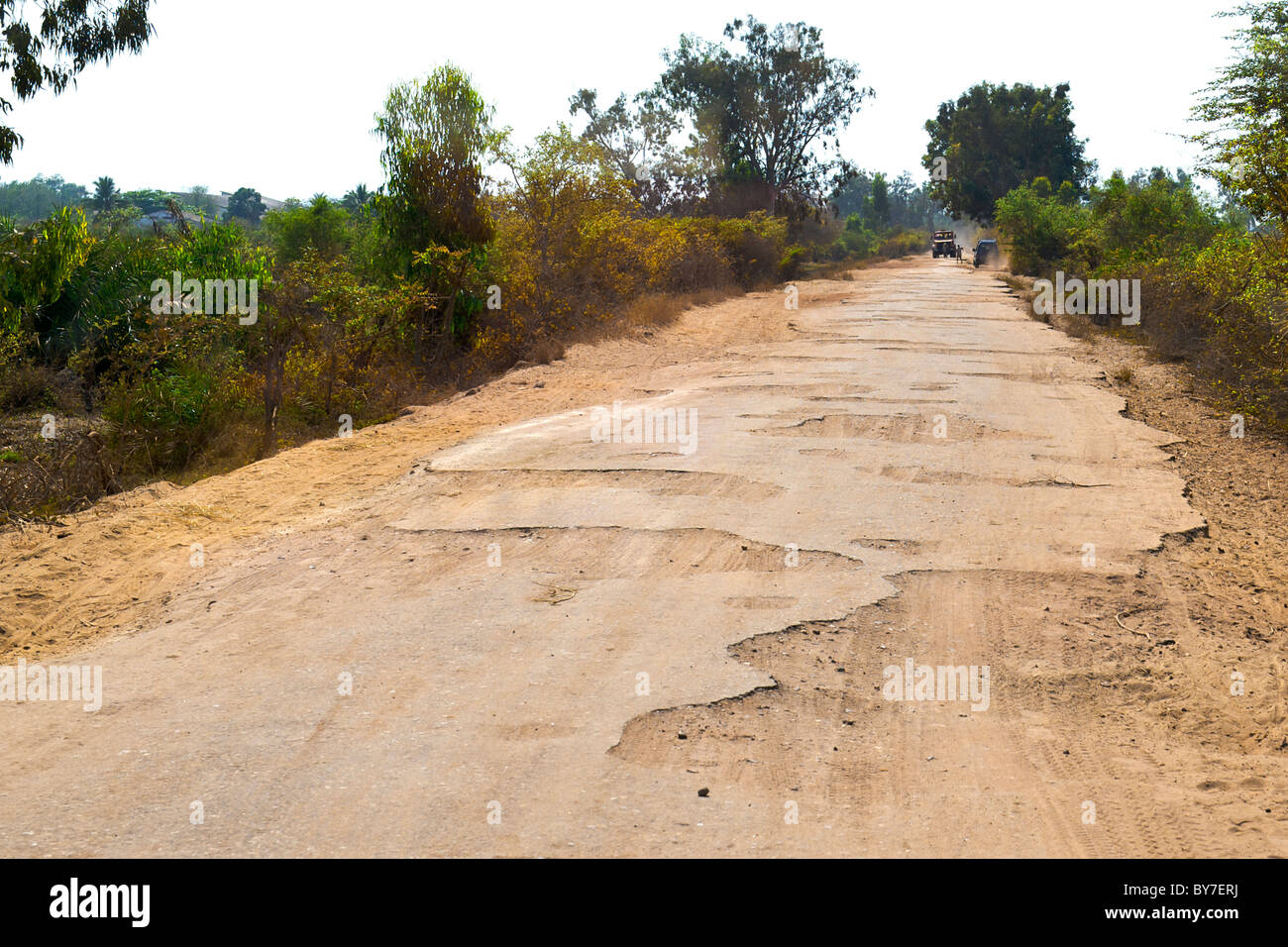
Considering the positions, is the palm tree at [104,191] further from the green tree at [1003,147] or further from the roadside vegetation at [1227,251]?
the roadside vegetation at [1227,251]

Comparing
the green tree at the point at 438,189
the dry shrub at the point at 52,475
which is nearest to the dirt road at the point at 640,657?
the dry shrub at the point at 52,475

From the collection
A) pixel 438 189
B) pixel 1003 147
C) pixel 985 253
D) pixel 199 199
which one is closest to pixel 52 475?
pixel 438 189

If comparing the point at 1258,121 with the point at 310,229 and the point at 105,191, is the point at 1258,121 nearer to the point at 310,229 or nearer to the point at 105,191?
the point at 310,229

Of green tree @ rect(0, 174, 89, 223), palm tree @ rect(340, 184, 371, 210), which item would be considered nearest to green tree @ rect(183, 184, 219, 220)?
green tree @ rect(0, 174, 89, 223)

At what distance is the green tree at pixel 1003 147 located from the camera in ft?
180

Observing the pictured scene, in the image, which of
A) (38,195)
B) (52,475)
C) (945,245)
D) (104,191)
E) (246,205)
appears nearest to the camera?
(52,475)

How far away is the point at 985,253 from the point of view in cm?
4347

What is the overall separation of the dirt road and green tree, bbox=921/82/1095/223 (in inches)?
2057

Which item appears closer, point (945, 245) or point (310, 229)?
point (310, 229)

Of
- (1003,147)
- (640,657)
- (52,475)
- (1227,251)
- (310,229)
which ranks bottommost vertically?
(640,657)

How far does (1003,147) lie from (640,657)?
58.8m

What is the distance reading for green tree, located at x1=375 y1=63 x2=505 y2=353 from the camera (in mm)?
14758

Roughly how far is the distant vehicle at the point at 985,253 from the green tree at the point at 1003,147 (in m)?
9.70

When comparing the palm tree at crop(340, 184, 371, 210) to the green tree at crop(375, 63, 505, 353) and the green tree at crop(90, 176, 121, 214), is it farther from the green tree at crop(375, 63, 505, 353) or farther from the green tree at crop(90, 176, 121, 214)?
the green tree at crop(375, 63, 505, 353)
